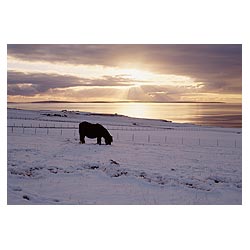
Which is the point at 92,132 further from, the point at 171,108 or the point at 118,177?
the point at 118,177

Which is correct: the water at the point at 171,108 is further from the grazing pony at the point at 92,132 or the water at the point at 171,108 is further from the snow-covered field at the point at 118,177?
the grazing pony at the point at 92,132

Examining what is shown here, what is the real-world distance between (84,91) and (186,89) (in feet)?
8.97

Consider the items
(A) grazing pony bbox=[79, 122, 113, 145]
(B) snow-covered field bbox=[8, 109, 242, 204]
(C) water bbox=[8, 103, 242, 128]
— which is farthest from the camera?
(A) grazing pony bbox=[79, 122, 113, 145]

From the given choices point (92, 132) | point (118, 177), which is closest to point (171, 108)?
point (118, 177)

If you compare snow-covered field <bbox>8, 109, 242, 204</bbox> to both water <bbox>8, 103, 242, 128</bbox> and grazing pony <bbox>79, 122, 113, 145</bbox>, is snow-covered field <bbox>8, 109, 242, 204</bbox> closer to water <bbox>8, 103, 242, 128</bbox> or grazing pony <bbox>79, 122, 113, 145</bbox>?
water <bbox>8, 103, 242, 128</bbox>

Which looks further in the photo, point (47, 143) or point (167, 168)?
point (47, 143)

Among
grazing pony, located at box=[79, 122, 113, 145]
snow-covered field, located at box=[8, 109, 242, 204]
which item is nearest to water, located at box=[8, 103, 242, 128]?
snow-covered field, located at box=[8, 109, 242, 204]

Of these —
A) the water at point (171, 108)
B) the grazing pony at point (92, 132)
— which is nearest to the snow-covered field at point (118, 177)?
the water at point (171, 108)

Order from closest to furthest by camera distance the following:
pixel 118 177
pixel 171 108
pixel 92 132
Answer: pixel 118 177 → pixel 171 108 → pixel 92 132
